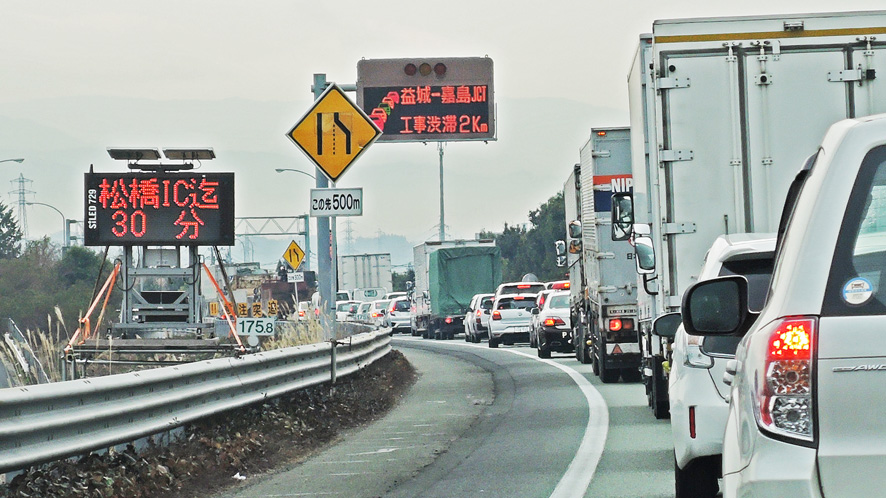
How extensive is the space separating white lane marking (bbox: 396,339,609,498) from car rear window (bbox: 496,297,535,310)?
64.1 feet

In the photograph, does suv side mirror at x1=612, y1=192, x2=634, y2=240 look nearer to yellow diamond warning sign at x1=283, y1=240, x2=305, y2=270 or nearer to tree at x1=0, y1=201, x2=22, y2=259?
yellow diamond warning sign at x1=283, y1=240, x2=305, y2=270

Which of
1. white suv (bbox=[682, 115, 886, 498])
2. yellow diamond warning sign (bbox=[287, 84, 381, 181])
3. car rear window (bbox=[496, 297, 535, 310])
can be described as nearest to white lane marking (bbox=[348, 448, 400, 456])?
yellow diamond warning sign (bbox=[287, 84, 381, 181])

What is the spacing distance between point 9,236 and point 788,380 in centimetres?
13689

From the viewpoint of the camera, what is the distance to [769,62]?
12.0 m

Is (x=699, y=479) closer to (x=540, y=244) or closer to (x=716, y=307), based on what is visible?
(x=716, y=307)

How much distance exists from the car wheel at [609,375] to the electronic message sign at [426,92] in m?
13.5

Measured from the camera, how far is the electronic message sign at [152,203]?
73.2ft

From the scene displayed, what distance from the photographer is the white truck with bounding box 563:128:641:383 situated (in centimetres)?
2111

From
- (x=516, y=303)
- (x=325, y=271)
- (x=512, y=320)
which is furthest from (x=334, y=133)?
(x=516, y=303)

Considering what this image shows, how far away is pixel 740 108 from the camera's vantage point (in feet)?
39.4

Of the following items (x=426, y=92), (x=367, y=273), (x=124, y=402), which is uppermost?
(x=426, y=92)

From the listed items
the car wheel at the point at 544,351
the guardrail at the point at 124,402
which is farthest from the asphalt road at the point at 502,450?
the car wheel at the point at 544,351

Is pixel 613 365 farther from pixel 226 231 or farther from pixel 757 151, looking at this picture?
pixel 757 151

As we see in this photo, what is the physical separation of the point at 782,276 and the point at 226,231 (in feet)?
62.5
